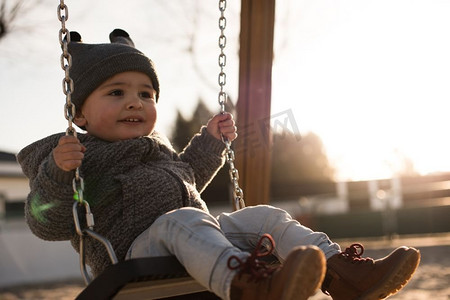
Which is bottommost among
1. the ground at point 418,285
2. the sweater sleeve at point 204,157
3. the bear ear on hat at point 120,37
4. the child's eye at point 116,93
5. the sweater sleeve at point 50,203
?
the ground at point 418,285

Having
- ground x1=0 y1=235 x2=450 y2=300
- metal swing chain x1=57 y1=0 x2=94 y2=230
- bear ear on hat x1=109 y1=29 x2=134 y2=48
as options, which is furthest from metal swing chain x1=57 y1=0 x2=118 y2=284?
ground x1=0 y1=235 x2=450 y2=300

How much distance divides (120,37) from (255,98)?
1.06 m

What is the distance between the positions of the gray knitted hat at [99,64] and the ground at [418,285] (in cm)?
470

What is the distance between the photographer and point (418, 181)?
567 inches

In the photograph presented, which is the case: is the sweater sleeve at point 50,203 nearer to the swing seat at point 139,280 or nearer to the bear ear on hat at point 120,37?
the swing seat at point 139,280

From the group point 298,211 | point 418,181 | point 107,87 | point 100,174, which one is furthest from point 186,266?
point 418,181

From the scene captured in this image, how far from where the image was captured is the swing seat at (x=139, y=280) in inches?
52.0

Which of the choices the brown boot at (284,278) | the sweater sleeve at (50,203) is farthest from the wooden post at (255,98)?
the brown boot at (284,278)

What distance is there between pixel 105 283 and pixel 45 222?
46 cm

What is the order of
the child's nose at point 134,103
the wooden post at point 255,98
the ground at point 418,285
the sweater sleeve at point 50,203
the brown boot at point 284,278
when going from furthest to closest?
the ground at point 418,285
the wooden post at point 255,98
the child's nose at point 134,103
the sweater sleeve at point 50,203
the brown boot at point 284,278

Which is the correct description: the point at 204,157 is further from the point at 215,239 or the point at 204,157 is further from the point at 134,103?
the point at 215,239

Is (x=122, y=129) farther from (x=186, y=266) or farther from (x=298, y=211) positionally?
(x=298, y=211)

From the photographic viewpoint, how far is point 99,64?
1.94m

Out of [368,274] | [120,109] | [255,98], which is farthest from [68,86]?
[255,98]
